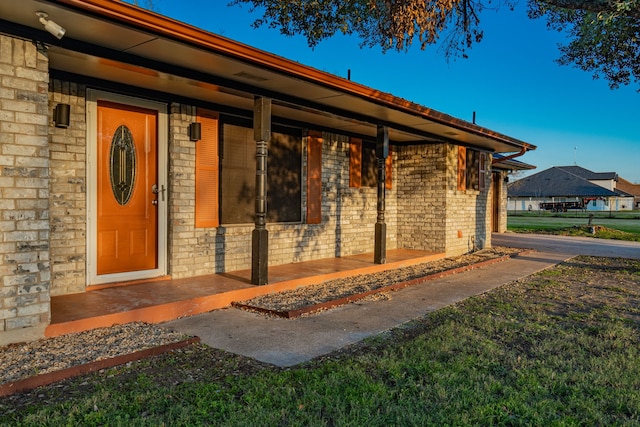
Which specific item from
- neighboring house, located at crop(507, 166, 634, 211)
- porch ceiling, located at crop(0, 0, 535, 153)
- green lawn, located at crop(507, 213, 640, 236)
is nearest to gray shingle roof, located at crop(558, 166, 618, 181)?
neighboring house, located at crop(507, 166, 634, 211)

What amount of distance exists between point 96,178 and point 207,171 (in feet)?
5.23

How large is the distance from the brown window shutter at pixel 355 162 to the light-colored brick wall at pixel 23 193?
645 centimetres

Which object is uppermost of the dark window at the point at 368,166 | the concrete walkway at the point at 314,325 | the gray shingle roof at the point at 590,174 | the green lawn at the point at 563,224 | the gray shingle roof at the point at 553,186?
the gray shingle roof at the point at 590,174

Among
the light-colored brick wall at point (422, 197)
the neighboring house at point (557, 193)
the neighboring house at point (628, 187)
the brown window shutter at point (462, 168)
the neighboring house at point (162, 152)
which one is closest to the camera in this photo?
the neighboring house at point (162, 152)

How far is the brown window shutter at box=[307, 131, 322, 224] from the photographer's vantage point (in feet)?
28.7

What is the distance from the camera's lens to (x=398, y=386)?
3273 millimetres

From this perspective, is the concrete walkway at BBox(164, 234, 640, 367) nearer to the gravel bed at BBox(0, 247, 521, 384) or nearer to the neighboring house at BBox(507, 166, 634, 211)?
the gravel bed at BBox(0, 247, 521, 384)

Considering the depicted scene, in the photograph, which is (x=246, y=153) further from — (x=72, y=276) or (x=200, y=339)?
(x=200, y=339)

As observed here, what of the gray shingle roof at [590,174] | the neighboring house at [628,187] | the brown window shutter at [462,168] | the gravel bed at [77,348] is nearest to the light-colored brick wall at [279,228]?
the brown window shutter at [462,168]

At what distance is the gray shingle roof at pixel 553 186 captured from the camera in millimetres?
53844

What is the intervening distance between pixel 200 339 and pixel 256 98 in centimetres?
327

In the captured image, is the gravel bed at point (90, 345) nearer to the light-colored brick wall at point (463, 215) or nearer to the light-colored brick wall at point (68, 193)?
the light-colored brick wall at point (68, 193)

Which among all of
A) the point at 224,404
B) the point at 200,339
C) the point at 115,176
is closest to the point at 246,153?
the point at 115,176

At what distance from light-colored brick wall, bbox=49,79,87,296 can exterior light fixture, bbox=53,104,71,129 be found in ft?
0.27
